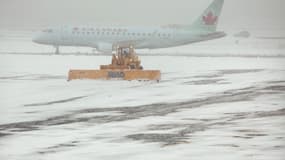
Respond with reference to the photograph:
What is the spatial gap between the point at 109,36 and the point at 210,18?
9925 millimetres

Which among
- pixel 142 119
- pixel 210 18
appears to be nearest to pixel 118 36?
pixel 210 18

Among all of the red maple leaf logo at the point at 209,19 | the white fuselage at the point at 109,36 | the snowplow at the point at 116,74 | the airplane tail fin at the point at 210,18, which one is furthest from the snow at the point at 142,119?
the red maple leaf logo at the point at 209,19

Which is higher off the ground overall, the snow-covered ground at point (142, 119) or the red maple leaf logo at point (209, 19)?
the red maple leaf logo at point (209, 19)

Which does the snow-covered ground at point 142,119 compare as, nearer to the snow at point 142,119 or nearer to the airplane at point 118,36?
the snow at point 142,119

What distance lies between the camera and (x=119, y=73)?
23625 millimetres

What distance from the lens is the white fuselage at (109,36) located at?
4482cm

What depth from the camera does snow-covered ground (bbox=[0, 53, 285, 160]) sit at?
10.5 m

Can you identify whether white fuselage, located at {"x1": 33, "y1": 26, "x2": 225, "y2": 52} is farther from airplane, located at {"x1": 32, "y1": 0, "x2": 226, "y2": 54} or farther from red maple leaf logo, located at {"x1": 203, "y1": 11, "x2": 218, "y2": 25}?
red maple leaf logo, located at {"x1": 203, "y1": 11, "x2": 218, "y2": 25}

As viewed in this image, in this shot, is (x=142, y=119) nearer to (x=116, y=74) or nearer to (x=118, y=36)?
(x=116, y=74)

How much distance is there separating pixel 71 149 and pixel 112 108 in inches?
208

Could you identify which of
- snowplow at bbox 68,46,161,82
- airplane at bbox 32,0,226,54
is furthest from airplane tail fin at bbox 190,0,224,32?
snowplow at bbox 68,46,161,82

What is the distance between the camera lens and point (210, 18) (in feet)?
161

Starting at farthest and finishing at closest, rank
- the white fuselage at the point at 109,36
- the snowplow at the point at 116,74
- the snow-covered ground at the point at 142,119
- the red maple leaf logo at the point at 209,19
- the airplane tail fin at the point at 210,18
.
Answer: the red maple leaf logo at the point at 209,19 < the airplane tail fin at the point at 210,18 < the white fuselage at the point at 109,36 < the snowplow at the point at 116,74 < the snow-covered ground at the point at 142,119

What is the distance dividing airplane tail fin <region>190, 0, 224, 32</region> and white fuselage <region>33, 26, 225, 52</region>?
215 centimetres
